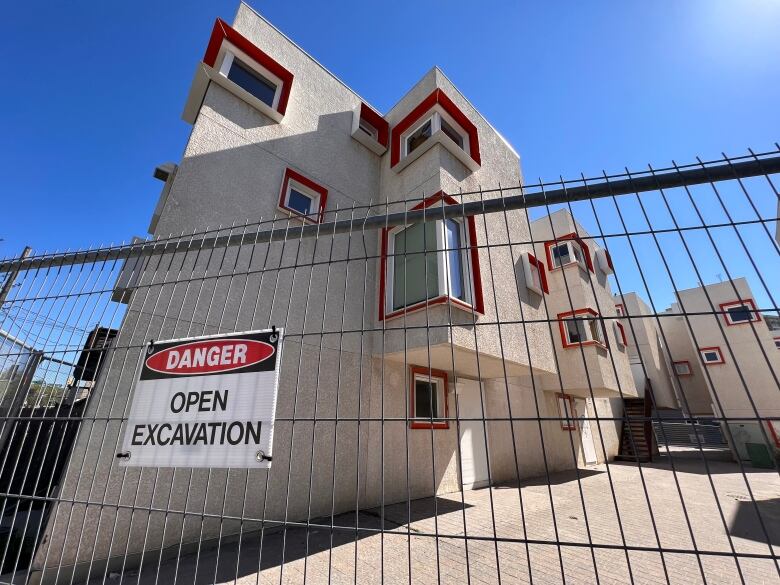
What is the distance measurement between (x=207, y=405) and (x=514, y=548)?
12.9 feet

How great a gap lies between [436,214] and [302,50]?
7.77 metres

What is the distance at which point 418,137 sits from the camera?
8.20 meters

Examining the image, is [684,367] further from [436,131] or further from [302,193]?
[302,193]

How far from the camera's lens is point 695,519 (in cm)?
517

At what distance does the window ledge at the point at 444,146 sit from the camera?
6.98 m

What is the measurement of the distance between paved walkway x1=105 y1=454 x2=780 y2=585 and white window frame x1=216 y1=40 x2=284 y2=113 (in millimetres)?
6906

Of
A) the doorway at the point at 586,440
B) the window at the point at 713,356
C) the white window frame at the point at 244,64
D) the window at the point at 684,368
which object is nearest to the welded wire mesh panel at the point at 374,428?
the doorway at the point at 586,440

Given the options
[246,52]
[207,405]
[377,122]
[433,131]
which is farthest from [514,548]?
[246,52]

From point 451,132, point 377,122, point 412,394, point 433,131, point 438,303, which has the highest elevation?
point 377,122

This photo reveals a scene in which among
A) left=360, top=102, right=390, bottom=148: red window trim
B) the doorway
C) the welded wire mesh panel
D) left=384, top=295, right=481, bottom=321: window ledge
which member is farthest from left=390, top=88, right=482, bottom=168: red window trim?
the doorway

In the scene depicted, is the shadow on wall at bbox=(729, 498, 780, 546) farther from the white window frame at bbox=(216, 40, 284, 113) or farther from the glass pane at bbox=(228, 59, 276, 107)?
the glass pane at bbox=(228, 59, 276, 107)

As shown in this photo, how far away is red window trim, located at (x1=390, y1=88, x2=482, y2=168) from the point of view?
755 cm

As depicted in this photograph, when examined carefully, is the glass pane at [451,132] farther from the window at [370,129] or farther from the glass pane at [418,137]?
the window at [370,129]

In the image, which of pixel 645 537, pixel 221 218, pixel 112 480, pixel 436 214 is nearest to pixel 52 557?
pixel 112 480
